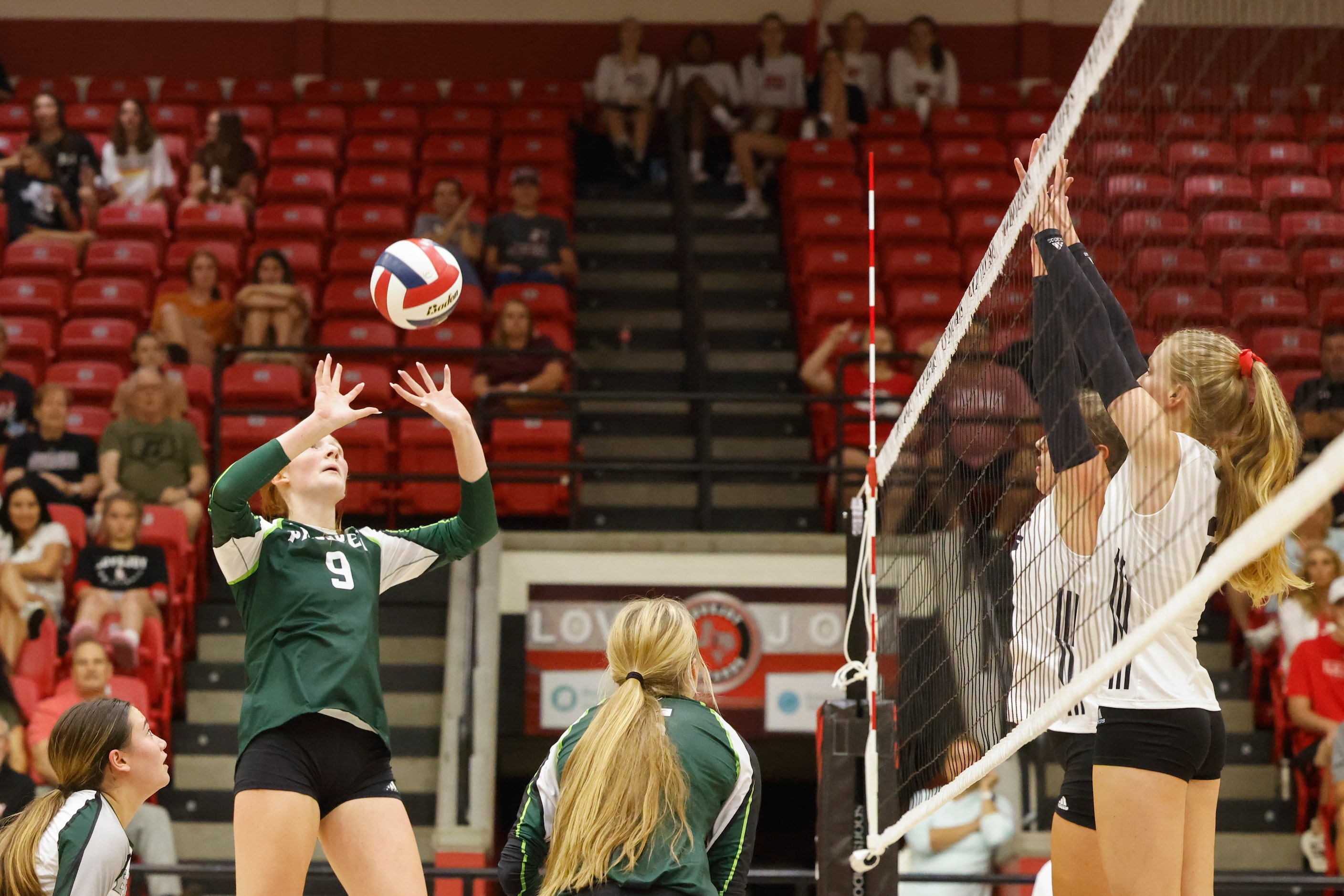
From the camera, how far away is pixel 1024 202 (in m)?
3.26

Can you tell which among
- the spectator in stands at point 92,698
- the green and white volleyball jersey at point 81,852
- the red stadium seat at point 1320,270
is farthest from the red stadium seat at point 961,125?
the green and white volleyball jersey at point 81,852

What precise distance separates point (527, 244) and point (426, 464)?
206 centimetres

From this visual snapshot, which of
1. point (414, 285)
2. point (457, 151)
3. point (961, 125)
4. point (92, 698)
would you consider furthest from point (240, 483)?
point (961, 125)

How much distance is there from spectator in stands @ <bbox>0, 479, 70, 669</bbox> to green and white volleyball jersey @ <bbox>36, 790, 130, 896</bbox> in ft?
14.9

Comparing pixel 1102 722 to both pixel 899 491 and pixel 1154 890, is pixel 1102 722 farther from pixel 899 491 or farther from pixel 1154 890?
pixel 899 491

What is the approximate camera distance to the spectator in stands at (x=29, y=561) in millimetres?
7523

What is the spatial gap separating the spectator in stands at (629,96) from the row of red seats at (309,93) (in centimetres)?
34

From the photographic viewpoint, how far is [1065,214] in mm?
3105

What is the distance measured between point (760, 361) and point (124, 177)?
4.98m

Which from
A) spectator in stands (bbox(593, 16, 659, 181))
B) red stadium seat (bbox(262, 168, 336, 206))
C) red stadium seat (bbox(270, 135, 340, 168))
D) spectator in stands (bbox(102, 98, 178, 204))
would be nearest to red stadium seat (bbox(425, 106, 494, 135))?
red stadium seat (bbox(270, 135, 340, 168))

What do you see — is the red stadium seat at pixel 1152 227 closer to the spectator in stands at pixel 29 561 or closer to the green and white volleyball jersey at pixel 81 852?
the green and white volleyball jersey at pixel 81 852

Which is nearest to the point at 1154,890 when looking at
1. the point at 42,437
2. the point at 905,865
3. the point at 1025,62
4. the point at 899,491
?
the point at 899,491

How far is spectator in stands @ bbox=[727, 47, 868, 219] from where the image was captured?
11.9 meters

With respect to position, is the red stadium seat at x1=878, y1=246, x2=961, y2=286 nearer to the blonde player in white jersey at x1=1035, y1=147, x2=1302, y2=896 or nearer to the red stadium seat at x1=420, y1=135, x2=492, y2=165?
the red stadium seat at x1=420, y1=135, x2=492, y2=165
